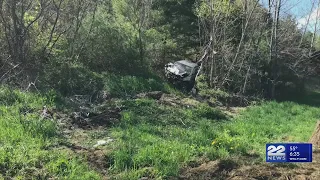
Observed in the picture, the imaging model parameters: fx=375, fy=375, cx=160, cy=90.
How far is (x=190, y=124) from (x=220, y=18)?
22.5 feet

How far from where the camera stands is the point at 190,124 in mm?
8422

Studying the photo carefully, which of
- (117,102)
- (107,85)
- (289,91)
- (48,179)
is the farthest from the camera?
(289,91)

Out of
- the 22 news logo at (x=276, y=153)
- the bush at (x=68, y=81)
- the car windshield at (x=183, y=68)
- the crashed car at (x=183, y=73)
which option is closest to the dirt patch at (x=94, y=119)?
the bush at (x=68, y=81)

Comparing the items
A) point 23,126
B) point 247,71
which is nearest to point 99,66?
point 247,71

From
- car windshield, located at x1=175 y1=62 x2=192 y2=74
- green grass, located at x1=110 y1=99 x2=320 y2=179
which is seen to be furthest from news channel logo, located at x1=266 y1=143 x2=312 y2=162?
car windshield, located at x1=175 y1=62 x2=192 y2=74

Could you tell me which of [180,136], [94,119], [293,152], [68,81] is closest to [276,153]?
[293,152]

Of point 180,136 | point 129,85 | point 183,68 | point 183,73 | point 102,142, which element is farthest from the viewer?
point 183,68

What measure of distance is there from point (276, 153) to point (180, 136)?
122 inches

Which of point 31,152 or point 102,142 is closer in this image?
point 31,152

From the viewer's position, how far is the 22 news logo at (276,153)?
3945 millimetres

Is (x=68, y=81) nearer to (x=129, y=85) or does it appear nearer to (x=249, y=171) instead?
(x=129, y=85)

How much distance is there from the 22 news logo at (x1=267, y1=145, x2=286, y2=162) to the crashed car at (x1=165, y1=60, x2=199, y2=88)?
10.8 meters

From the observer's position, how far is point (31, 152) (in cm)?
530

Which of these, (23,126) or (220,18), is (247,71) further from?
(23,126)
